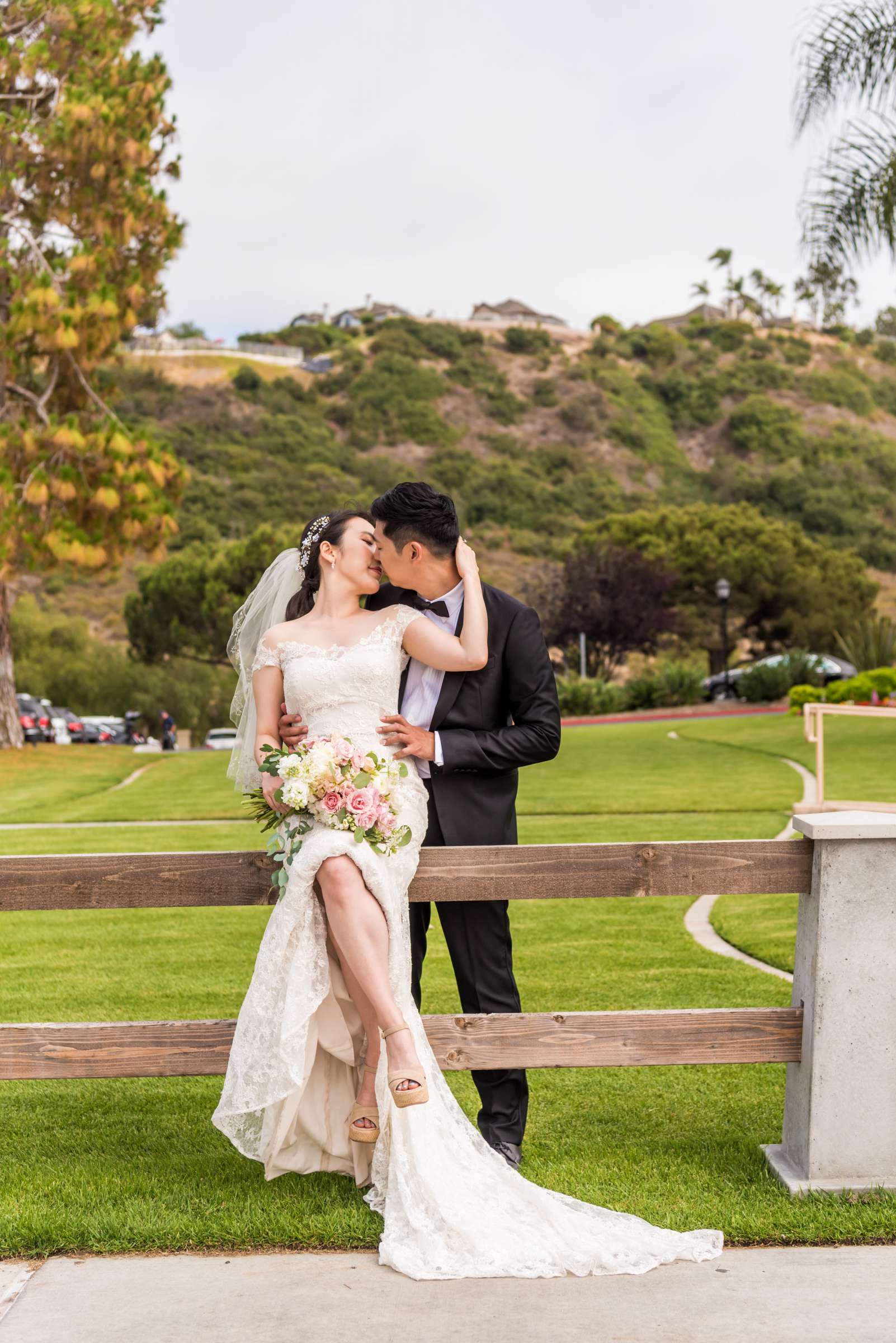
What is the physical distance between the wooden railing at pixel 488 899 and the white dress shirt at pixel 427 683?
0.51m

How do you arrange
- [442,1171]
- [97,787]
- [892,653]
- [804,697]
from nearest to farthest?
[442,1171]
[804,697]
[97,787]
[892,653]

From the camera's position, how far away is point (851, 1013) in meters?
3.79

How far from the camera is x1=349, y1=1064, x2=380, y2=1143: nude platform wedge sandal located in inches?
147

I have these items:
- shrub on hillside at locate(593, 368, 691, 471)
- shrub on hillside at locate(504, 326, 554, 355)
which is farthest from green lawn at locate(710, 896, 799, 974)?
shrub on hillside at locate(504, 326, 554, 355)

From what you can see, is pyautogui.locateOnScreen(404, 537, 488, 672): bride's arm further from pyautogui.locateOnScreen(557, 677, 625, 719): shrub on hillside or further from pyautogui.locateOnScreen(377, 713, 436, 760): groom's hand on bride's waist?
pyautogui.locateOnScreen(557, 677, 625, 719): shrub on hillside

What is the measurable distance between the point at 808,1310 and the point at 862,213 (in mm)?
16189

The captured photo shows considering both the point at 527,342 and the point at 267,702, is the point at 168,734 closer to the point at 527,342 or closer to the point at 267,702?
the point at 267,702

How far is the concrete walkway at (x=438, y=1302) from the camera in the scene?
9.57 ft

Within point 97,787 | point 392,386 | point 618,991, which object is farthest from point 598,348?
point 618,991

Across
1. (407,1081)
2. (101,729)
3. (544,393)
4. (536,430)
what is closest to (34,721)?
(101,729)

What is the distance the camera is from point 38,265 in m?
25.1

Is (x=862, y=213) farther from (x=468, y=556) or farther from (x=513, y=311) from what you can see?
(x=513, y=311)

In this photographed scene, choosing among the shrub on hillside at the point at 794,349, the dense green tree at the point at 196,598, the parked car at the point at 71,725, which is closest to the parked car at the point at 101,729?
the parked car at the point at 71,725

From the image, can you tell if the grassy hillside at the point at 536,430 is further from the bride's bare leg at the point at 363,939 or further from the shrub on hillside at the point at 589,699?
the bride's bare leg at the point at 363,939
